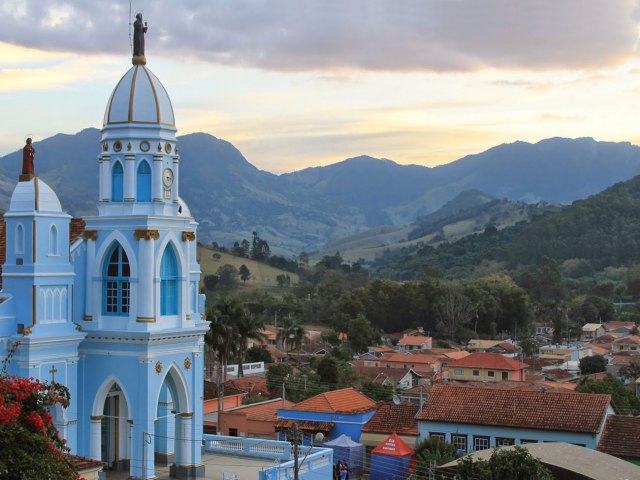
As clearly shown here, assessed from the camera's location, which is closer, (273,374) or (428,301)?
(273,374)

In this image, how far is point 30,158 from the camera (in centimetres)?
2478

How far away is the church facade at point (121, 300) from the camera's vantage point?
23875 mm

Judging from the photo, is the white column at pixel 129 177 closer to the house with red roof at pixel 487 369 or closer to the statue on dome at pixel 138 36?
the statue on dome at pixel 138 36

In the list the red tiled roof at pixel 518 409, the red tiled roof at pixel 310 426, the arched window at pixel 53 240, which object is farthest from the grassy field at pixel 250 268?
the arched window at pixel 53 240

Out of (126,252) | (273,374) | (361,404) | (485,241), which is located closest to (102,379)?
(126,252)

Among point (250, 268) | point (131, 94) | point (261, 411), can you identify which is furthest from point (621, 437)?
point (250, 268)

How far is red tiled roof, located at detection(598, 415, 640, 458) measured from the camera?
100 feet

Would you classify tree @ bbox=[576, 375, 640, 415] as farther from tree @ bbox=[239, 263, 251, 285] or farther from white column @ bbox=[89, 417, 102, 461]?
tree @ bbox=[239, 263, 251, 285]

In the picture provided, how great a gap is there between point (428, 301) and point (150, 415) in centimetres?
7064

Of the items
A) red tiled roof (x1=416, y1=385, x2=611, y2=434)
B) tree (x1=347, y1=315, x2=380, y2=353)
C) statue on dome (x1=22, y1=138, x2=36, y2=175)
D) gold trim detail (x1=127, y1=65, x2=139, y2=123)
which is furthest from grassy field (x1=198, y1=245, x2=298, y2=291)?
statue on dome (x1=22, y1=138, x2=36, y2=175)

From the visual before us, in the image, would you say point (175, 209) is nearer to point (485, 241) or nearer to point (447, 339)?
point (447, 339)

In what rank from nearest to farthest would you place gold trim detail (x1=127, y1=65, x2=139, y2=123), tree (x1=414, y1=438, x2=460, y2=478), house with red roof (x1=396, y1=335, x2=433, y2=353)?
gold trim detail (x1=127, y1=65, x2=139, y2=123) → tree (x1=414, y1=438, x2=460, y2=478) → house with red roof (x1=396, y1=335, x2=433, y2=353)

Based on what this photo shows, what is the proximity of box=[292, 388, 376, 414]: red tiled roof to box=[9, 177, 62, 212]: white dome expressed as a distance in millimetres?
13919

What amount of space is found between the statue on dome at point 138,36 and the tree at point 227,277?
9243 cm
